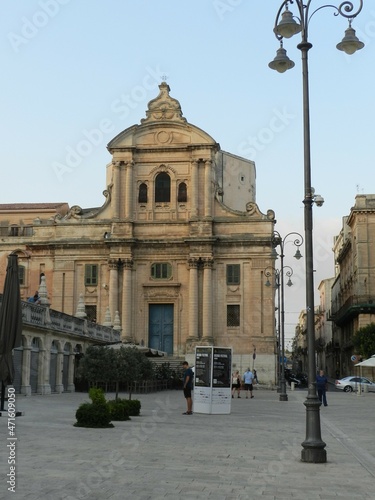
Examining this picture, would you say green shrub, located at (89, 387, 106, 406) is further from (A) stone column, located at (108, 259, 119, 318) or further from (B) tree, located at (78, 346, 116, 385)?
(A) stone column, located at (108, 259, 119, 318)

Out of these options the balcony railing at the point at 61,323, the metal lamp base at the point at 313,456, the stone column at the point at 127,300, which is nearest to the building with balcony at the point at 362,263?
the stone column at the point at 127,300

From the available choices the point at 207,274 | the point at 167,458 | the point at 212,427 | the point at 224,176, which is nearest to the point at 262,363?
the point at 207,274

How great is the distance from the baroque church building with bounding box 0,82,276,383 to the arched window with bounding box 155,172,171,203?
84mm

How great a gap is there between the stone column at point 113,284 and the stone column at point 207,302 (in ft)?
23.6

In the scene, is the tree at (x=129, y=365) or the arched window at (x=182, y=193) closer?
the tree at (x=129, y=365)

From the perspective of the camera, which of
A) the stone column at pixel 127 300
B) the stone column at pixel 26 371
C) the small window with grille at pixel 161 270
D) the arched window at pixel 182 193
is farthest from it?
the arched window at pixel 182 193

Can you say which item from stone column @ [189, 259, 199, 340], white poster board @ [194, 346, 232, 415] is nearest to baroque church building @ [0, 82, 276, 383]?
stone column @ [189, 259, 199, 340]

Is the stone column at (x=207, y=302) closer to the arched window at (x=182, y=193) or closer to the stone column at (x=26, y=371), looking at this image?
the arched window at (x=182, y=193)

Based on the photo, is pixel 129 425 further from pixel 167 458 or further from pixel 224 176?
pixel 224 176

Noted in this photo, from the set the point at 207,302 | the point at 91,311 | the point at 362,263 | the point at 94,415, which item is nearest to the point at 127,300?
the point at 91,311

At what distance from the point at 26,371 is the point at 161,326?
27745 mm

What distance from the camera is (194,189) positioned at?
191 feet

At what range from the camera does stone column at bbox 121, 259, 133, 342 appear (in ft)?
189

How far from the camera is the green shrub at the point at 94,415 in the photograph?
17.1 m
